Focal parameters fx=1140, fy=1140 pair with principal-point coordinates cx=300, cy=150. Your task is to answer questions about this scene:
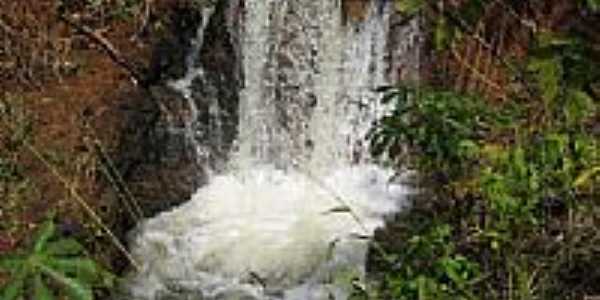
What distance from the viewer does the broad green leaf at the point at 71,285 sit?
8.86ft

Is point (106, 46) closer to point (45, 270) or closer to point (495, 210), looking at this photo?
point (495, 210)

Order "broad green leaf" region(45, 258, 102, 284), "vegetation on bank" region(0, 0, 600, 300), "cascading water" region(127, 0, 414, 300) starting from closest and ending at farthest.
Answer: "broad green leaf" region(45, 258, 102, 284) → "vegetation on bank" region(0, 0, 600, 300) → "cascading water" region(127, 0, 414, 300)

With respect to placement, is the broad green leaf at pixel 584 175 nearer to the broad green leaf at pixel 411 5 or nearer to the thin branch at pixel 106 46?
the broad green leaf at pixel 411 5

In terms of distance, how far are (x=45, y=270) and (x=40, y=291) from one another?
83 millimetres

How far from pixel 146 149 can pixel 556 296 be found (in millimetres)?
3741

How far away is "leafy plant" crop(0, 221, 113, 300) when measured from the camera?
2.66m

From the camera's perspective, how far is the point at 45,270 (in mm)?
2699

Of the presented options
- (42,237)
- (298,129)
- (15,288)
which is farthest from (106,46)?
(15,288)

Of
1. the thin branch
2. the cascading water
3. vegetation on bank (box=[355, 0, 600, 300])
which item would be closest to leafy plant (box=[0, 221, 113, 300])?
vegetation on bank (box=[355, 0, 600, 300])

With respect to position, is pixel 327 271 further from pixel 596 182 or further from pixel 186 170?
pixel 596 182

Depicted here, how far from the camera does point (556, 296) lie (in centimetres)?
327

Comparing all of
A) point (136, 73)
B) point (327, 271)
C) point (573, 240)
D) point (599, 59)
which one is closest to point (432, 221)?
point (573, 240)

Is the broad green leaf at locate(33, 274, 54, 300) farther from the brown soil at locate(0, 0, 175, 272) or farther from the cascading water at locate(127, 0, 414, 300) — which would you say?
Result: the cascading water at locate(127, 0, 414, 300)

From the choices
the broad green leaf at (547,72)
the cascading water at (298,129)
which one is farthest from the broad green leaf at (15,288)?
the cascading water at (298,129)
